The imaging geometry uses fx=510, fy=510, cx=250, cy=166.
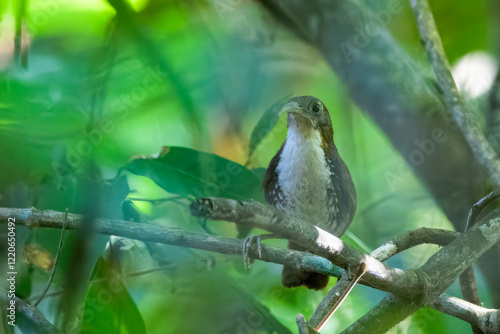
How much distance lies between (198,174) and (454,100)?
565mm

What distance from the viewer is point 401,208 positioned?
1074 mm

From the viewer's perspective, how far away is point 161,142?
3.28 feet

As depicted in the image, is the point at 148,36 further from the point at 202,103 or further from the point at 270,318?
the point at 270,318

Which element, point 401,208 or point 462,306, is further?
point 401,208

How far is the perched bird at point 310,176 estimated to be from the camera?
0.91m

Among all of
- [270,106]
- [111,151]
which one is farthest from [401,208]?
[111,151]

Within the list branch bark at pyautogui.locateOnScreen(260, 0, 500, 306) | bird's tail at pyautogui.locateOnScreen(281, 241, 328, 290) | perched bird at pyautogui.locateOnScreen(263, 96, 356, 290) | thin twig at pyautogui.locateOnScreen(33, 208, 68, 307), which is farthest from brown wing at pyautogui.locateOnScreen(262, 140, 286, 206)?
thin twig at pyautogui.locateOnScreen(33, 208, 68, 307)

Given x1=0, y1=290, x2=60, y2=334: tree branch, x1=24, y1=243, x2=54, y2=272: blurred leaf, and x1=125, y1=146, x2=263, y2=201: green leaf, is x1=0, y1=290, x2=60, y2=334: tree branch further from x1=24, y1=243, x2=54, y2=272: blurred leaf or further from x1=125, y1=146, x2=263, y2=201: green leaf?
x1=125, y1=146, x2=263, y2=201: green leaf

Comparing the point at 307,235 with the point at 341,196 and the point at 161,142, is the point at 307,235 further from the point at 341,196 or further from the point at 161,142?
the point at 161,142

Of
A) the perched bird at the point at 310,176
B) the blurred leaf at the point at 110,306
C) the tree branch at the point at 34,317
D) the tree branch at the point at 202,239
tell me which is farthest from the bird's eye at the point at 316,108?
the tree branch at the point at 34,317

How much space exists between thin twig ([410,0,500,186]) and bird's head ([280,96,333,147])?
318 millimetres

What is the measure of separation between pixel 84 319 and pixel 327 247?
1.70 feet

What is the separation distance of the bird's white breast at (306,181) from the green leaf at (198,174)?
0.28 feet

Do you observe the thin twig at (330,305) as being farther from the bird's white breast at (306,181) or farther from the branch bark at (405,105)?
the branch bark at (405,105)
